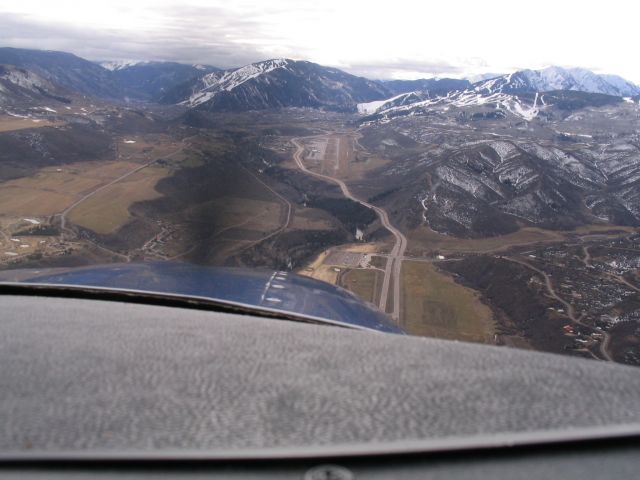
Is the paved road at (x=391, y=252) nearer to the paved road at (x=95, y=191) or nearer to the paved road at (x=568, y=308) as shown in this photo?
the paved road at (x=568, y=308)

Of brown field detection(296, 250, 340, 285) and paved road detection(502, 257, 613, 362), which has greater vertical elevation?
paved road detection(502, 257, 613, 362)

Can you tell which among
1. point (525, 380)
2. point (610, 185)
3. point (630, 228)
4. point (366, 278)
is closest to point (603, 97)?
point (610, 185)

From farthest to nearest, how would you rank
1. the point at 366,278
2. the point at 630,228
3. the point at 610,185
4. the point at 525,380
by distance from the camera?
the point at 610,185 → the point at 630,228 → the point at 366,278 → the point at 525,380

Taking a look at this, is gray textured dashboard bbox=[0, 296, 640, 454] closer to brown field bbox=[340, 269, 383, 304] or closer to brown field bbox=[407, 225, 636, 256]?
brown field bbox=[340, 269, 383, 304]

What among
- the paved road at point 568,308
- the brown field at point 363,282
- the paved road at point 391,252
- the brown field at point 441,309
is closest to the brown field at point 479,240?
the paved road at point 391,252

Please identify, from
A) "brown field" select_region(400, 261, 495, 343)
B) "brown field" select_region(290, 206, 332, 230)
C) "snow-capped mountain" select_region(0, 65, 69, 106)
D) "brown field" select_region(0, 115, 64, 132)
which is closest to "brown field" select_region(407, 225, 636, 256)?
"brown field" select_region(400, 261, 495, 343)

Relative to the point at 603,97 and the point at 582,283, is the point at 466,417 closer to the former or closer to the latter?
the point at 582,283
